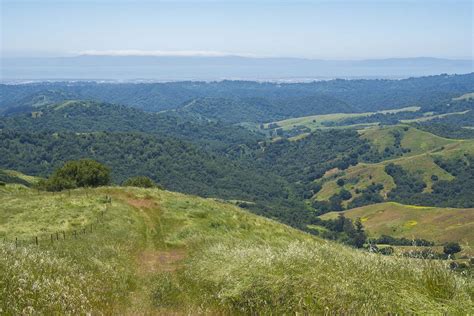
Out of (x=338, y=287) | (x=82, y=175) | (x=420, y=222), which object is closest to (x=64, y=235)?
(x=338, y=287)

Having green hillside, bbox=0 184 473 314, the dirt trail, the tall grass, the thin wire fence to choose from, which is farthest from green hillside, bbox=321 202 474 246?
the tall grass

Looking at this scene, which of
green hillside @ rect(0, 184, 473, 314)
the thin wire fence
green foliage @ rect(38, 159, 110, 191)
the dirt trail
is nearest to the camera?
green hillside @ rect(0, 184, 473, 314)

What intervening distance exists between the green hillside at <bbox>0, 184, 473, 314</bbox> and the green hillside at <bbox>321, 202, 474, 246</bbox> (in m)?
121

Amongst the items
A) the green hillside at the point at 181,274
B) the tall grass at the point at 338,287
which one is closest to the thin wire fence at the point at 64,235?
the green hillside at the point at 181,274

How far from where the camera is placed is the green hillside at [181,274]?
38.3ft

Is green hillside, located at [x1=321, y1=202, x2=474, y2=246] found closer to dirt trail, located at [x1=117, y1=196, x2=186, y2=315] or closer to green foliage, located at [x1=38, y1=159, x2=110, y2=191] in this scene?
green foliage, located at [x1=38, y1=159, x2=110, y2=191]

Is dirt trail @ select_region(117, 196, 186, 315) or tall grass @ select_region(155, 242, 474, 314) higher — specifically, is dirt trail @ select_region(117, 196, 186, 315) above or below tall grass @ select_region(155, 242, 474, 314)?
below

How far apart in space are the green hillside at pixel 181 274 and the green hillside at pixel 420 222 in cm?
12119

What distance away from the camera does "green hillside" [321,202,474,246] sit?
138875 millimetres

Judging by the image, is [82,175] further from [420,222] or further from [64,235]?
[420,222]

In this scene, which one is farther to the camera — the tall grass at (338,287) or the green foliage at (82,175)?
the green foliage at (82,175)

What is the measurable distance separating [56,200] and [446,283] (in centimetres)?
3579

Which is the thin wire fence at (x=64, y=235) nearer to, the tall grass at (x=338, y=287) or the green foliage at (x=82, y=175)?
the tall grass at (x=338, y=287)

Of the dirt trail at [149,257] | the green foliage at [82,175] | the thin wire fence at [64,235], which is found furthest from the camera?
the green foliage at [82,175]
